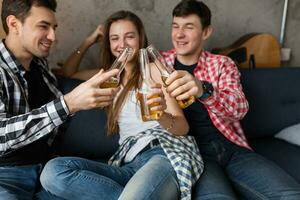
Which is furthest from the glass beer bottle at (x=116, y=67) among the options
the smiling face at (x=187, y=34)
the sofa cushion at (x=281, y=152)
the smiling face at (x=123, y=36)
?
the sofa cushion at (x=281, y=152)

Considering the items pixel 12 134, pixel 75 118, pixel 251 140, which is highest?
pixel 12 134

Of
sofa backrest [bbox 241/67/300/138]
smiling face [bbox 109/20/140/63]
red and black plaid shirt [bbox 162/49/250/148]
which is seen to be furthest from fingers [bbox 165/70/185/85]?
sofa backrest [bbox 241/67/300/138]

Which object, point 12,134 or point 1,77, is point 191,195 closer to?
point 12,134

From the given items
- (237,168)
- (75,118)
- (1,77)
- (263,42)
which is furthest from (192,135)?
(263,42)

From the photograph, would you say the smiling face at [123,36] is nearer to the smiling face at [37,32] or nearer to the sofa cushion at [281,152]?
the smiling face at [37,32]

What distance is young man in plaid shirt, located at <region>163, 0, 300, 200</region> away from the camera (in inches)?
51.7

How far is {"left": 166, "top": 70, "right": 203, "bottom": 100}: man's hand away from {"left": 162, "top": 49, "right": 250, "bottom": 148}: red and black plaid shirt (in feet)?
1.19

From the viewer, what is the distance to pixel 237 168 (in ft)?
4.88

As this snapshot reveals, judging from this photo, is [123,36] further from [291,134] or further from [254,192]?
[291,134]

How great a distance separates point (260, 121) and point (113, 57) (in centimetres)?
88

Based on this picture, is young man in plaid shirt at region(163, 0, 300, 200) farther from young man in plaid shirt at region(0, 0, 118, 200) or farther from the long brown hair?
young man in plaid shirt at region(0, 0, 118, 200)

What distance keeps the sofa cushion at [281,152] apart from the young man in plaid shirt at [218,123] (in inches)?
7.7

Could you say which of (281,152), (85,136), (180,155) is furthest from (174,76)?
(281,152)

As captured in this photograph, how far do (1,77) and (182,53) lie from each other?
0.78 metres
